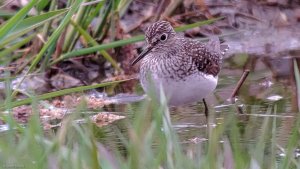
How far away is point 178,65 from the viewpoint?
20.8 ft

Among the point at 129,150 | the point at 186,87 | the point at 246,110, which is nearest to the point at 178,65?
the point at 186,87

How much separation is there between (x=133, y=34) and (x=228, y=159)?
16.2ft

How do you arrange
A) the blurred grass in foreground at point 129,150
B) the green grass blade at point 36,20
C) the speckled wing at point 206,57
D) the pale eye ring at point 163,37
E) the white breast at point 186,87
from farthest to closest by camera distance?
the pale eye ring at point 163,37
the speckled wing at point 206,57
the white breast at point 186,87
the green grass blade at point 36,20
the blurred grass in foreground at point 129,150

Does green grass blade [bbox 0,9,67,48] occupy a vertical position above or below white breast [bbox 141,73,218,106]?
above

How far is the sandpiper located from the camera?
240 inches

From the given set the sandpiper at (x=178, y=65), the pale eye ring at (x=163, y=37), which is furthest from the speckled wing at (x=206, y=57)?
the pale eye ring at (x=163, y=37)

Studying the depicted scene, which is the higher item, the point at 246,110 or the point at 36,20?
the point at 36,20

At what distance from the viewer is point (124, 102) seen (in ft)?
21.8

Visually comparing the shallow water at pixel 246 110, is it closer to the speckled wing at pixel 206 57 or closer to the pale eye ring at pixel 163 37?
the speckled wing at pixel 206 57

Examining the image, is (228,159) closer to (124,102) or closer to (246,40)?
(124,102)

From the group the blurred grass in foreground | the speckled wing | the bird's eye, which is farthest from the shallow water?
the blurred grass in foreground

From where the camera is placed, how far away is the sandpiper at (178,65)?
20.0 ft

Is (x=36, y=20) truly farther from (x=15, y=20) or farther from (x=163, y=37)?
Result: (x=163, y=37)

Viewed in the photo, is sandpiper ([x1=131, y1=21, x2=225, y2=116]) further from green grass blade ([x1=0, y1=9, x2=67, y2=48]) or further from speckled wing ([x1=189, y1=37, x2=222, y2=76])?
green grass blade ([x1=0, y1=9, x2=67, y2=48])
